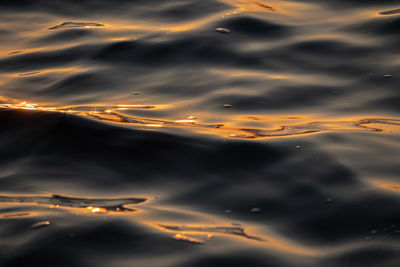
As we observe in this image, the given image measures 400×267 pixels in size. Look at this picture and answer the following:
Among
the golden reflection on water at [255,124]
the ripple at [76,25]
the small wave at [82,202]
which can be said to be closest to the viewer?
the small wave at [82,202]

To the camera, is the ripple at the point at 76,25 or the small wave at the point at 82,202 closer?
the small wave at the point at 82,202

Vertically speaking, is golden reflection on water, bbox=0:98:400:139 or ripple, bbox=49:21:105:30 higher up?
ripple, bbox=49:21:105:30

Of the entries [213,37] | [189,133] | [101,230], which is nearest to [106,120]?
[189,133]

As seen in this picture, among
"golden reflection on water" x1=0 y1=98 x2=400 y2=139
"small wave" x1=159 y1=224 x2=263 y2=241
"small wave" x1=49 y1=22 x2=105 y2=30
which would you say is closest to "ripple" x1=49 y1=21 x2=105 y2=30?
"small wave" x1=49 y1=22 x2=105 y2=30

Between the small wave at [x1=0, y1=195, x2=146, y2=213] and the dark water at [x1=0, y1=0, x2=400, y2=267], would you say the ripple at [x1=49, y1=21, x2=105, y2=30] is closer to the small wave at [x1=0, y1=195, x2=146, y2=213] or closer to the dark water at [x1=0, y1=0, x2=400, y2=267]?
the dark water at [x1=0, y1=0, x2=400, y2=267]

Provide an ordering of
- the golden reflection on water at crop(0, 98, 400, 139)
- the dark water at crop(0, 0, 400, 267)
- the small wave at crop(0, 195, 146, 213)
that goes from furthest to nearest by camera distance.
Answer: the golden reflection on water at crop(0, 98, 400, 139) → the small wave at crop(0, 195, 146, 213) → the dark water at crop(0, 0, 400, 267)

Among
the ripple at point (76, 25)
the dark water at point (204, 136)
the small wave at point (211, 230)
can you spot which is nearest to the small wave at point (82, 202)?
the dark water at point (204, 136)

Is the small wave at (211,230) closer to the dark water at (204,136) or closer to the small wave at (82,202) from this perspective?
the dark water at (204,136)

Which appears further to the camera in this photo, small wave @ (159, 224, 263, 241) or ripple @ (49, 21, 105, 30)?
ripple @ (49, 21, 105, 30)

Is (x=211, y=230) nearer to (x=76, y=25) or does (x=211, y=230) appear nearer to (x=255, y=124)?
(x=255, y=124)

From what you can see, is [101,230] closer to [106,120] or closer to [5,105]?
[106,120]
